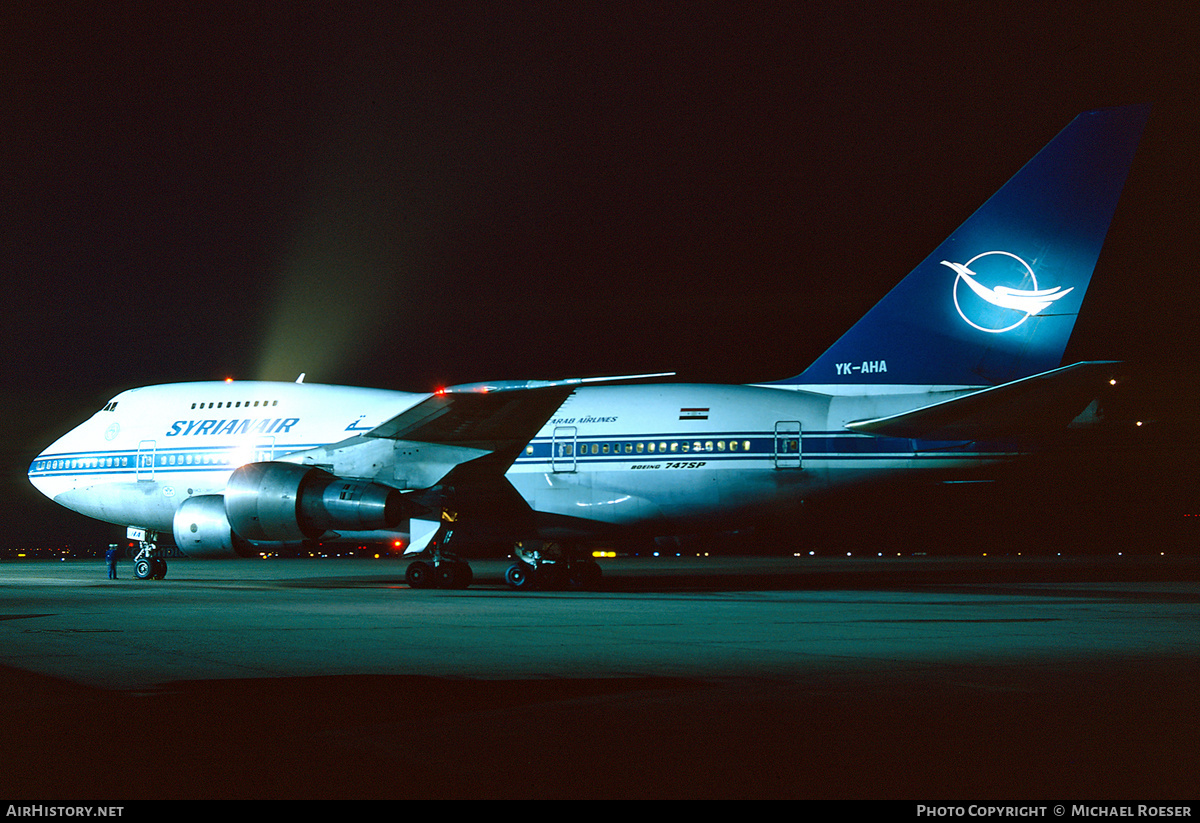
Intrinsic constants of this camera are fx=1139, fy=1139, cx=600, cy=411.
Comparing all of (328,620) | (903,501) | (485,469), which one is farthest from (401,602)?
(903,501)

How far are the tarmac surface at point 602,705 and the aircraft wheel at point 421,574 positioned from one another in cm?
773

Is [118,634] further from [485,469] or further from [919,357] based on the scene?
[919,357]

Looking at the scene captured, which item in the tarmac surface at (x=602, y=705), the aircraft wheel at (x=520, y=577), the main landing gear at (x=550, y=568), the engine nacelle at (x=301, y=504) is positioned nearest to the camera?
the tarmac surface at (x=602, y=705)

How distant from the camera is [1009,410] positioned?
795 inches

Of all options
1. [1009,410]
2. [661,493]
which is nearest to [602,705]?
[1009,410]

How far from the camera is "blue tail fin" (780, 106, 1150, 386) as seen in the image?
70.1ft

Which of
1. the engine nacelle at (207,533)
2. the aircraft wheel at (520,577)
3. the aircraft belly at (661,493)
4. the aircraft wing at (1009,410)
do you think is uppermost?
the aircraft wing at (1009,410)

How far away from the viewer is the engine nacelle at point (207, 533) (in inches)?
946

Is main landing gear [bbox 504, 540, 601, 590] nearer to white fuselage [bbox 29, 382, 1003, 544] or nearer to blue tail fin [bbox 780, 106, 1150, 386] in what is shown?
white fuselage [bbox 29, 382, 1003, 544]

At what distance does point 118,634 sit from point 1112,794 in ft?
36.9

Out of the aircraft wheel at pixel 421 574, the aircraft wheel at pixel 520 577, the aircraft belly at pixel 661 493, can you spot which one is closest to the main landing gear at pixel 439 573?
the aircraft wheel at pixel 421 574

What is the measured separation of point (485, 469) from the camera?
2472cm

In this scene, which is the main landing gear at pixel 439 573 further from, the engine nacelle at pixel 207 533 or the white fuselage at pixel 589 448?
the engine nacelle at pixel 207 533

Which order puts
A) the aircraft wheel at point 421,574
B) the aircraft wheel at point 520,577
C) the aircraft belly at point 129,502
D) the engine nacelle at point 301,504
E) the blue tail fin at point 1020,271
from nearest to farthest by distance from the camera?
1. the blue tail fin at point 1020,271
2. the engine nacelle at point 301,504
3. the aircraft wheel at point 421,574
4. the aircraft wheel at point 520,577
5. the aircraft belly at point 129,502
